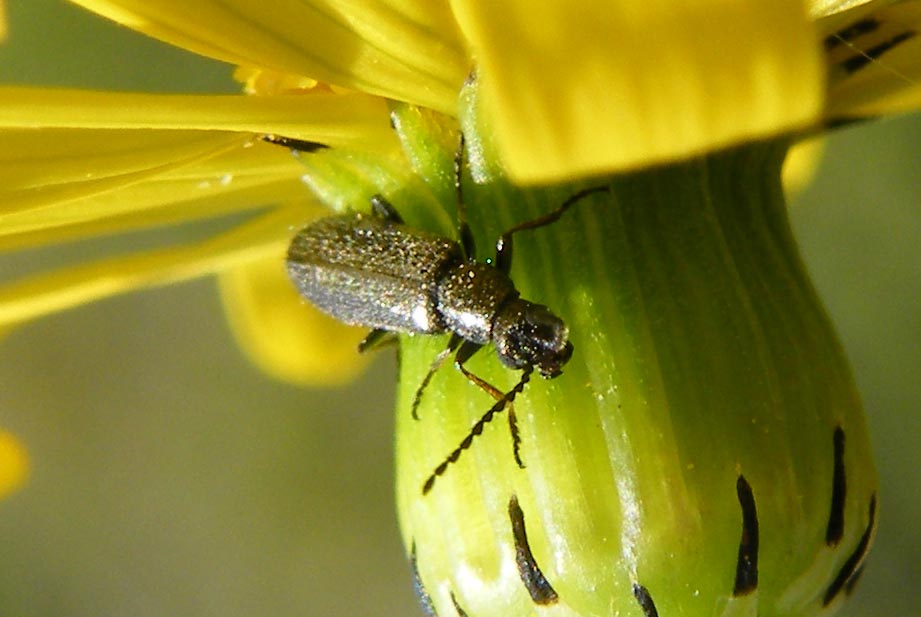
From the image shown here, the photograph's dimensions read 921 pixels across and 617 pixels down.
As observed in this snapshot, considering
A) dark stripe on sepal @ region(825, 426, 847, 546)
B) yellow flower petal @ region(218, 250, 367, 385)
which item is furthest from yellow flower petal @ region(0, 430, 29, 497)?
dark stripe on sepal @ region(825, 426, 847, 546)

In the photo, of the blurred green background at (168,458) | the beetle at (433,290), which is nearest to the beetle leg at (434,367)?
the beetle at (433,290)

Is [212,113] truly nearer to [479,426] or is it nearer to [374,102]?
[374,102]

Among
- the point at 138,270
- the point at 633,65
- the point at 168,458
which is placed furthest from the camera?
the point at 168,458

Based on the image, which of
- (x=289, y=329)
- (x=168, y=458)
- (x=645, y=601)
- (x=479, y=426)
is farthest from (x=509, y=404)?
(x=168, y=458)

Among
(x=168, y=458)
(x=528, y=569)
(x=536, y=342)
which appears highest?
(x=536, y=342)

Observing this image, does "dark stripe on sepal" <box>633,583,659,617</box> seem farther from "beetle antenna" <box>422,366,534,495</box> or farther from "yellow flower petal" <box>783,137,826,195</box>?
"yellow flower petal" <box>783,137,826,195</box>

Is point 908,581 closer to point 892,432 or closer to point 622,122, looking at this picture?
point 892,432
